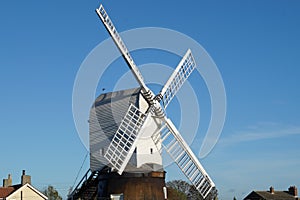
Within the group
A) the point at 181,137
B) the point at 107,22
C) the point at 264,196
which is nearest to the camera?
the point at 107,22

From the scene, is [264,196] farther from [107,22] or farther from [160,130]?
[107,22]

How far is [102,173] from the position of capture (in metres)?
32.3

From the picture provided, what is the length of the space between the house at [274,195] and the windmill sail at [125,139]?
37.6m

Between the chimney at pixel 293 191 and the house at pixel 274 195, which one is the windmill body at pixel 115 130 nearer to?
the house at pixel 274 195

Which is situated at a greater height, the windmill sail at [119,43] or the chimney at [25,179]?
the windmill sail at [119,43]

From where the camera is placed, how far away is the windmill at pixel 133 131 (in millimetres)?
30625

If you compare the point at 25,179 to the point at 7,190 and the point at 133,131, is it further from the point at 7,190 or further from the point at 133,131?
the point at 133,131

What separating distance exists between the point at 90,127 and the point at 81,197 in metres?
5.09

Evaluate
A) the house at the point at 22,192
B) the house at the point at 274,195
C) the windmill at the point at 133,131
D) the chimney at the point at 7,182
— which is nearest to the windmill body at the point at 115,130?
the windmill at the point at 133,131

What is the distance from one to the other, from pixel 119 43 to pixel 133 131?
5.47m

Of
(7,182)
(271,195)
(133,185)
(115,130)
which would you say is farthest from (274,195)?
(115,130)

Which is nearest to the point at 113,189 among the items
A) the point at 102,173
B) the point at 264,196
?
the point at 102,173

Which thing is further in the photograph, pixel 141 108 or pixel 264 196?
pixel 264 196

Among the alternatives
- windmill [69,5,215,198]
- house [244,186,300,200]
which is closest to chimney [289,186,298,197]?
house [244,186,300,200]
